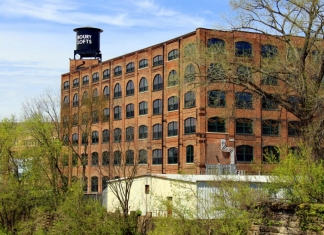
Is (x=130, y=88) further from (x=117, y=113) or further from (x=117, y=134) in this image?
(x=117, y=134)

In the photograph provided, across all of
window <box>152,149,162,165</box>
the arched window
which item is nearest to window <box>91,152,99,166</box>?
the arched window

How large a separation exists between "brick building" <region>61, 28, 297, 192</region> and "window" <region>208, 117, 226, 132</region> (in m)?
0.09

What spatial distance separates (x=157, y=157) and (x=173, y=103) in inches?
237

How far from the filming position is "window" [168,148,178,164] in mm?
52219

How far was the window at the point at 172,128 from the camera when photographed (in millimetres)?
52812

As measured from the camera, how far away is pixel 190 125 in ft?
166

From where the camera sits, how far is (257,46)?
166 ft

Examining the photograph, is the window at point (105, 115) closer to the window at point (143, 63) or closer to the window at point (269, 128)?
the window at point (143, 63)

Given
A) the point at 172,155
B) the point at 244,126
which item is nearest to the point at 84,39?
the point at 172,155

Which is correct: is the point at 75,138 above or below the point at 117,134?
above

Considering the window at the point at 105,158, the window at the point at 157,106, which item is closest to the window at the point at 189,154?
the window at the point at 157,106

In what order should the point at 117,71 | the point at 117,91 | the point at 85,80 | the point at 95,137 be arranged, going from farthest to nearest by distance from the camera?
the point at 85,80, the point at 95,137, the point at 117,71, the point at 117,91

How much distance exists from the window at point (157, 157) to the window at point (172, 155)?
5.50ft

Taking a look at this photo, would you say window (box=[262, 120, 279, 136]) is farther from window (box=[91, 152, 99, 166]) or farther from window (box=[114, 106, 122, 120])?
window (box=[91, 152, 99, 166])
